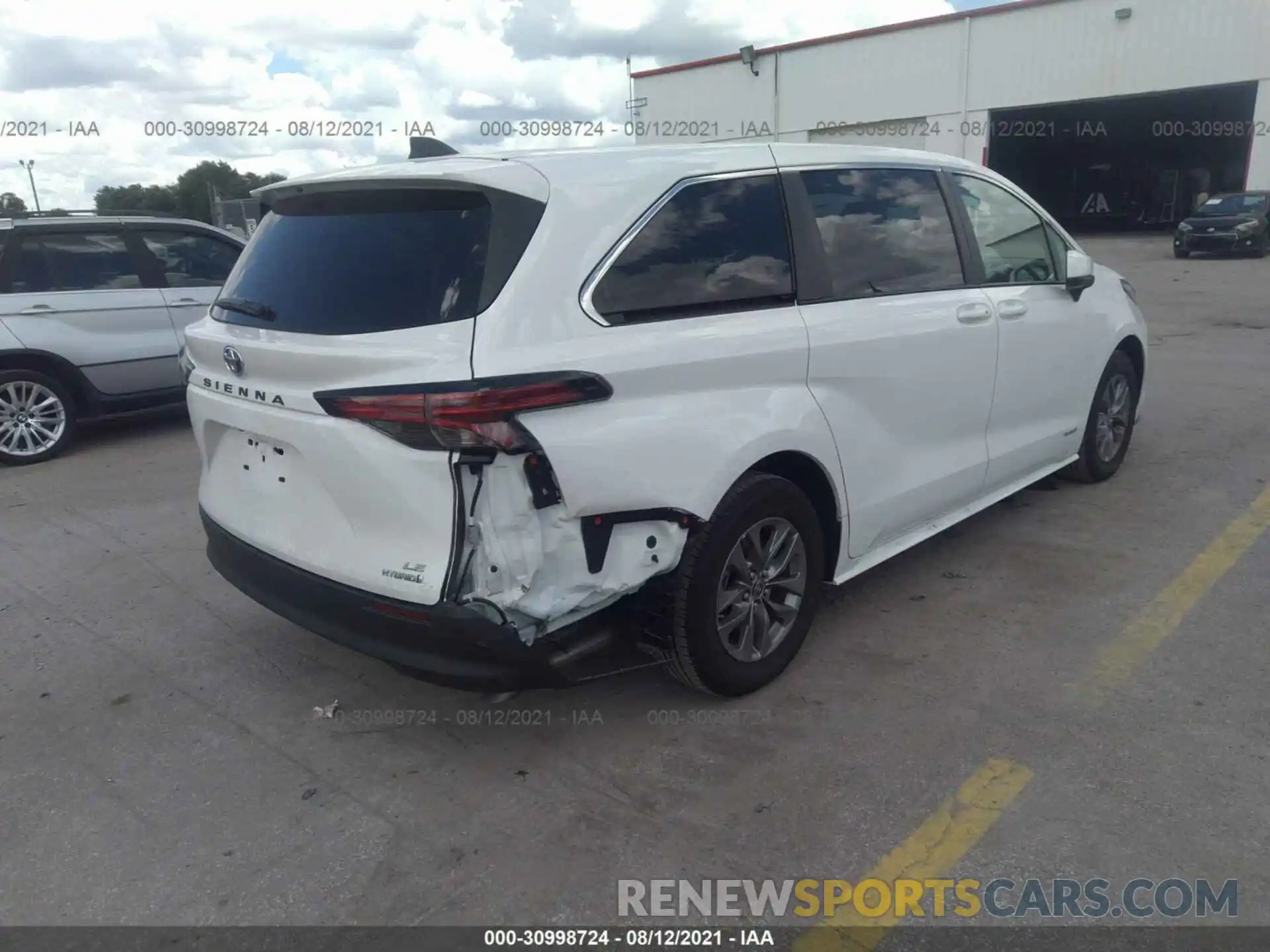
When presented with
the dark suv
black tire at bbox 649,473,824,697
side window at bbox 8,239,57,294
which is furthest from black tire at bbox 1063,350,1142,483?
side window at bbox 8,239,57,294

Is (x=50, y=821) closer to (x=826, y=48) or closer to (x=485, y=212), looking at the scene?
(x=485, y=212)

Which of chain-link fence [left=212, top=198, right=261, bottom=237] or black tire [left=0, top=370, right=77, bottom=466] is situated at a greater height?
chain-link fence [left=212, top=198, right=261, bottom=237]

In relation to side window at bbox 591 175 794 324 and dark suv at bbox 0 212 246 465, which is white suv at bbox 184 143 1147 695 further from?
dark suv at bbox 0 212 246 465

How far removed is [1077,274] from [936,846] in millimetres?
3302

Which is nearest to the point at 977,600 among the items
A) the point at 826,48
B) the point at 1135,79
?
the point at 1135,79

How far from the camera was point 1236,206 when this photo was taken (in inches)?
827

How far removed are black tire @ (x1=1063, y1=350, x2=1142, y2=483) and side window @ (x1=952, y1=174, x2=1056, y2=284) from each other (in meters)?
0.90

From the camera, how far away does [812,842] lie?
2.69 m

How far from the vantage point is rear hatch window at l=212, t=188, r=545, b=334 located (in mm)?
2766

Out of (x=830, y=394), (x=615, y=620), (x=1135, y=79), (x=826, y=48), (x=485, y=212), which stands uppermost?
(x=826, y=48)

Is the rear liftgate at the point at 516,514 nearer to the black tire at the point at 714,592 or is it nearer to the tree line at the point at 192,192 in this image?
the black tire at the point at 714,592

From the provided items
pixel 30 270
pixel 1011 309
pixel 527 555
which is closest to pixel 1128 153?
pixel 1011 309

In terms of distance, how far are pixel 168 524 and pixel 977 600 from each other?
441 centimetres

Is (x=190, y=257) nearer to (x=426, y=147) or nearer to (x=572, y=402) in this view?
(x=426, y=147)
